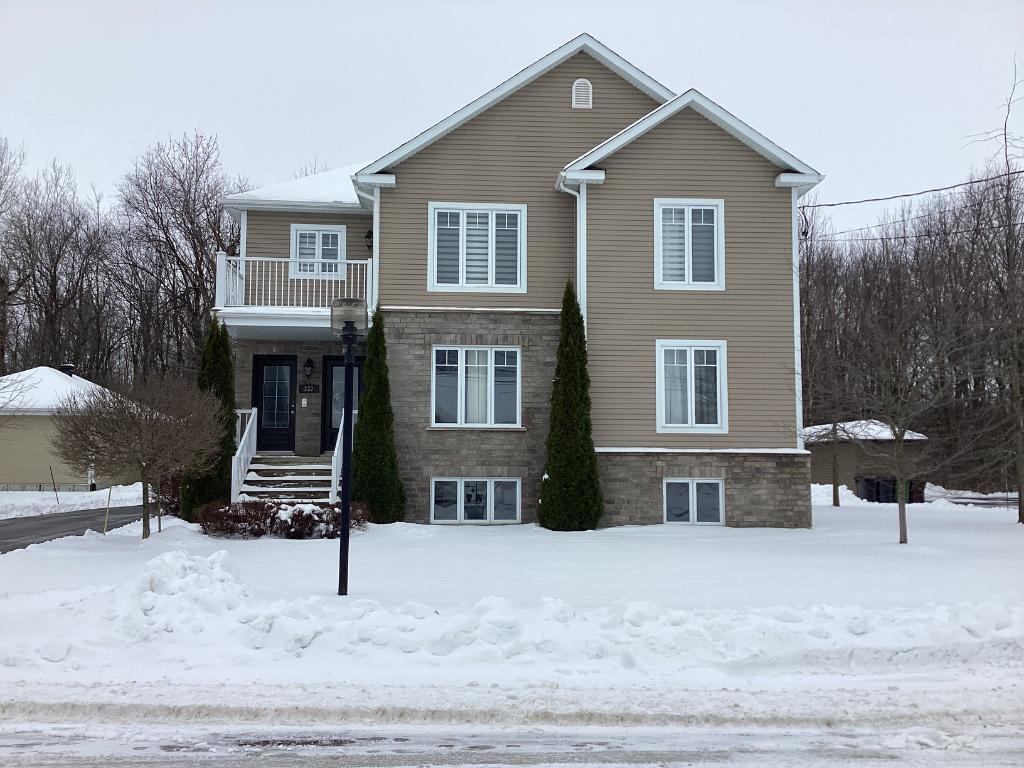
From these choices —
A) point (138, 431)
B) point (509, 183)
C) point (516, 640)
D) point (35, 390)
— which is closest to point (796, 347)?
point (509, 183)

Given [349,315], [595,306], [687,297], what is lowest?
[349,315]

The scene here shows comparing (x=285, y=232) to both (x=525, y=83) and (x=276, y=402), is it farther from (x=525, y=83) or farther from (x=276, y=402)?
(x=525, y=83)

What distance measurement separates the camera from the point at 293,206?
59.5ft

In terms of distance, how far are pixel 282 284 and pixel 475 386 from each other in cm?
455

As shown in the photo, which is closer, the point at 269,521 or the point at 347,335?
the point at 347,335

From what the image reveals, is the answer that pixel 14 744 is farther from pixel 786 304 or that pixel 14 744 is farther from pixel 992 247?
pixel 992 247

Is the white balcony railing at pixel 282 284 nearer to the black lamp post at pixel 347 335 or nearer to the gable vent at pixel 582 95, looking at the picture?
the gable vent at pixel 582 95

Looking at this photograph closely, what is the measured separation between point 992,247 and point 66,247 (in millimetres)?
34855

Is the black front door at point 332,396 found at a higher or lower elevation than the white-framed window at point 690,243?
lower

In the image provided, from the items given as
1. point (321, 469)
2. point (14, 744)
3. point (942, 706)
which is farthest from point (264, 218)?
point (942, 706)

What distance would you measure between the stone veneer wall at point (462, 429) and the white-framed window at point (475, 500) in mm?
163

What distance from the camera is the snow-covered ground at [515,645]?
5.74 m

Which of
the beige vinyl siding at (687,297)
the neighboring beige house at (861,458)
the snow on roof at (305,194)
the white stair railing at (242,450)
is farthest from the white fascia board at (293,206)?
the neighboring beige house at (861,458)

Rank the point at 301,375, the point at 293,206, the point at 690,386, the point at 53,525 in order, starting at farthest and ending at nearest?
the point at 53,525 < the point at 293,206 < the point at 301,375 < the point at 690,386
